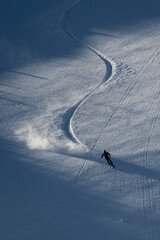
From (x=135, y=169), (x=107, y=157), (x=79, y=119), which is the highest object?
(x=79, y=119)

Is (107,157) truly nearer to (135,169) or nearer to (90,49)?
(135,169)

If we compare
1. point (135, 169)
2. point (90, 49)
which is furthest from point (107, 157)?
point (90, 49)

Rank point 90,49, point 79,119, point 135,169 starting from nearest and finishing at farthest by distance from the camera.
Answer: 1. point 135,169
2. point 79,119
3. point 90,49

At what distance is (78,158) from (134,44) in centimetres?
1200

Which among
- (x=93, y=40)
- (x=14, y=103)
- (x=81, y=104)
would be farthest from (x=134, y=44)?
(x=14, y=103)

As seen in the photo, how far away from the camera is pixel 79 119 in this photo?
17.4 meters

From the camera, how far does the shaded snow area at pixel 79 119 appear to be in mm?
12211

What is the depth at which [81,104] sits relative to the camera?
60.5 ft

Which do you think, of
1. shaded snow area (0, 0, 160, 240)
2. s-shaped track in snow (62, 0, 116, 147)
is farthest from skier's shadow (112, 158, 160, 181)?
s-shaped track in snow (62, 0, 116, 147)

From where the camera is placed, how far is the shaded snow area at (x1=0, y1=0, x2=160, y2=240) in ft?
40.1

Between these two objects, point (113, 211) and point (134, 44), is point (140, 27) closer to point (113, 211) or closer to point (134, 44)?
point (134, 44)

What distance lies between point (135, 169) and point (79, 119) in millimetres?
4919

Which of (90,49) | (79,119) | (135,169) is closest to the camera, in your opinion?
(135,169)

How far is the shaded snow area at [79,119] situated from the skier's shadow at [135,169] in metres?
0.04
